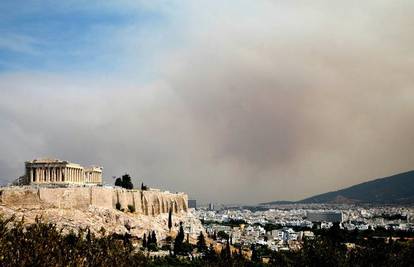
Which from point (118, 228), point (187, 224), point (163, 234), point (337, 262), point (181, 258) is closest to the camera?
point (337, 262)

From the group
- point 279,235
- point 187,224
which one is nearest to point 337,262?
Answer: point 187,224

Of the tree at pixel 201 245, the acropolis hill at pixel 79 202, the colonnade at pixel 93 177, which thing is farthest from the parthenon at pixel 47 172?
the tree at pixel 201 245

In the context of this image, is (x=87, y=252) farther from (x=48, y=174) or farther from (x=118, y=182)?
(x=118, y=182)

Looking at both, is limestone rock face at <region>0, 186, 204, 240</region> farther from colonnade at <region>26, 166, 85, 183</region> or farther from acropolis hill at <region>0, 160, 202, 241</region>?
colonnade at <region>26, 166, 85, 183</region>

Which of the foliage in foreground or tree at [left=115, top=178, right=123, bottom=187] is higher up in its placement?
tree at [left=115, top=178, right=123, bottom=187]

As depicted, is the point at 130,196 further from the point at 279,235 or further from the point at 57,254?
the point at 57,254

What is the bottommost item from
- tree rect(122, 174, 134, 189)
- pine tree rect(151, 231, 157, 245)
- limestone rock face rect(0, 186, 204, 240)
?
pine tree rect(151, 231, 157, 245)

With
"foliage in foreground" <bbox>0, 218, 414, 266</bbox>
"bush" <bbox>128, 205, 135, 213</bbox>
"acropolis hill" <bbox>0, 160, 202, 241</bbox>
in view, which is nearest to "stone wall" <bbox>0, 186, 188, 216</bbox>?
"acropolis hill" <bbox>0, 160, 202, 241</bbox>

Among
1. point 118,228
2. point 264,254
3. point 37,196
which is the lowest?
point 264,254
